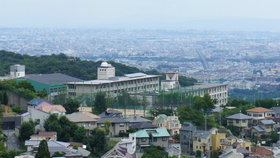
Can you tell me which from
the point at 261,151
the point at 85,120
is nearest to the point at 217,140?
the point at 261,151

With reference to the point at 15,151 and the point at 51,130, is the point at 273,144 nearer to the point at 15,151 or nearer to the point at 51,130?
the point at 51,130

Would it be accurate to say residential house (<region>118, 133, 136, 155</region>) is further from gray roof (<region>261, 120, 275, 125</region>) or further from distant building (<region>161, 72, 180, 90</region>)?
distant building (<region>161, 72, 180, 90</region>)

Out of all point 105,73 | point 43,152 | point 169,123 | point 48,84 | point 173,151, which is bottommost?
point 173,151

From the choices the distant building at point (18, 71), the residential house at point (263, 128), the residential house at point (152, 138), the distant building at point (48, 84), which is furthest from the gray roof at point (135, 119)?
the distant building at point (18, 71)

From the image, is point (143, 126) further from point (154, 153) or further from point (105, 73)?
point (105, 73)

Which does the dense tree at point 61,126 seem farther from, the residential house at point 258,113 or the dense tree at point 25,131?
the residential house at point 258,113
